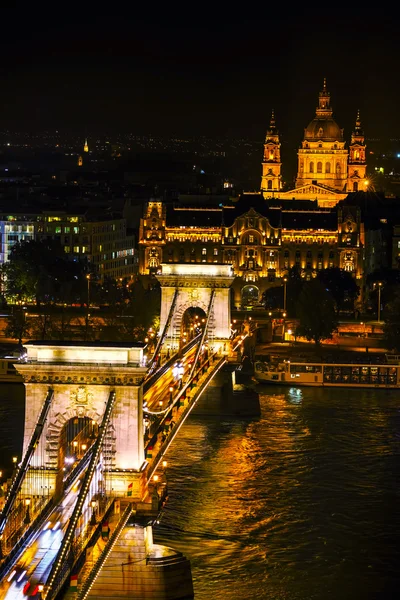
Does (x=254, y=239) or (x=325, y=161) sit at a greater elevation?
(x=325, y=161)

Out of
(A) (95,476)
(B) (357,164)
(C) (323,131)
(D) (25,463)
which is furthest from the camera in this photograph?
(C) (323,131)

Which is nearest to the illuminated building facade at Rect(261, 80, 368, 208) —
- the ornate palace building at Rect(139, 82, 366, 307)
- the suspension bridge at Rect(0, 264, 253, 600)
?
the ornate palace building at Rect(139, 82, 366, 307)

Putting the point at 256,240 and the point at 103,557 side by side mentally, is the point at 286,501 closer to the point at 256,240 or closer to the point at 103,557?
the point at 103,557

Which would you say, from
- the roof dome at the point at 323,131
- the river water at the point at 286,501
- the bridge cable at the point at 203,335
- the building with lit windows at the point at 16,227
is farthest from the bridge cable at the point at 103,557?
the roof dome at the point at 323,131

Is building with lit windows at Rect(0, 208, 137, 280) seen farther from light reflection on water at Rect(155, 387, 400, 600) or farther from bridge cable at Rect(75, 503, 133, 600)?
bridge cable at Rect(75, 503, 133, 600)

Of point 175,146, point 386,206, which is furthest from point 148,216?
point 175,146

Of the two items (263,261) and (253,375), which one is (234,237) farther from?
(253,375)

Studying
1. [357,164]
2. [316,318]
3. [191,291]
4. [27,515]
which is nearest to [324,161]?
[357,164]
